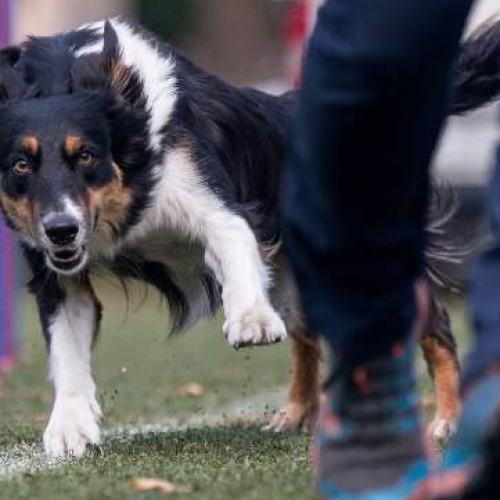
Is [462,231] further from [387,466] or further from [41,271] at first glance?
[387,466]

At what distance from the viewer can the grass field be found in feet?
11.5

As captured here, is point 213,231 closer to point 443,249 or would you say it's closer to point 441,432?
point 441,432

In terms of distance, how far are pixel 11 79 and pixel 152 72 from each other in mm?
470

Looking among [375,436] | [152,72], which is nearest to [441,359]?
[152,72]

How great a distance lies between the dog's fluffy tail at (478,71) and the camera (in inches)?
205

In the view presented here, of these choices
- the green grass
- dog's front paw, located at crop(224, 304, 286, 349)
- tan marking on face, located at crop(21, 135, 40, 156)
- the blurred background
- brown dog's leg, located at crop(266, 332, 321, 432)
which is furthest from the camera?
the blurred background

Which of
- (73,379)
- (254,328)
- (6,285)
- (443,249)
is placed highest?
(254,328)

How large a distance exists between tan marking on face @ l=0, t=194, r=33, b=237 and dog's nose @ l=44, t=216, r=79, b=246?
0.13m

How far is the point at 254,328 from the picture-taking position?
14.1 ft

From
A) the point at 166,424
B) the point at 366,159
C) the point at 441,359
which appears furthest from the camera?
the point at 166,424

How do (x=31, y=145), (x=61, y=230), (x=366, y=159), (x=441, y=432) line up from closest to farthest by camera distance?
1. (x=366, y=159)
2. (x=61, y=230)
3. (x=31, y=145)
4. (x=441, y=432)

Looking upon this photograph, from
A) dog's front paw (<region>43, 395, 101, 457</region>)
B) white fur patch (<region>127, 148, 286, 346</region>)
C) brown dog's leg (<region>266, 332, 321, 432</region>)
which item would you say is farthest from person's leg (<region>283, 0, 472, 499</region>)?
brown dog's leg (<region>266, 332, 321, 432</region>)

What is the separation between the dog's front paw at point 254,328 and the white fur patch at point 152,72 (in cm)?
72

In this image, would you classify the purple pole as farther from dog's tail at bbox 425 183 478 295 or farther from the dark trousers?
the dark trousers
